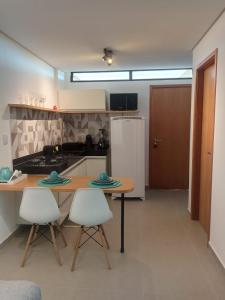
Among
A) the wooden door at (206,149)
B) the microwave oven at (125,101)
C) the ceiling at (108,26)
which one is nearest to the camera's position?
the ceiling at (108,26)

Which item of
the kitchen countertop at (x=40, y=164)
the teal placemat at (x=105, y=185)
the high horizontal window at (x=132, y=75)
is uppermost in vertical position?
the high horizontal window at (x=132, y=75)

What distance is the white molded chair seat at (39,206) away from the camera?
2.52 m

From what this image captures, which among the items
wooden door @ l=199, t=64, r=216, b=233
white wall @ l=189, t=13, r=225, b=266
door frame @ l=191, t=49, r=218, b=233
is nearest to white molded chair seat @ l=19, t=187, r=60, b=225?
white wall @ l=189, t=13, r=225, b=266

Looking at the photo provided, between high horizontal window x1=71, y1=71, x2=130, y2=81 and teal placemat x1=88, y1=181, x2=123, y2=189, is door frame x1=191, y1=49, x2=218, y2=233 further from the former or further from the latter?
high horizontal window x1=71, y1=71, x2=130, y2=81

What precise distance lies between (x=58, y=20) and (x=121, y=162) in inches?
104

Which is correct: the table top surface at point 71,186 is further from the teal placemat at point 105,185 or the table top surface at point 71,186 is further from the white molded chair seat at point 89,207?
the white molded chair seat at point 89,207

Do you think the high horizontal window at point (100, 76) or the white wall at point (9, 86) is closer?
the white wall at point (9, 86)

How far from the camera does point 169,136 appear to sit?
5297 millimetres

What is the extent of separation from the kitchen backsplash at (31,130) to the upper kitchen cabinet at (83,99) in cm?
38

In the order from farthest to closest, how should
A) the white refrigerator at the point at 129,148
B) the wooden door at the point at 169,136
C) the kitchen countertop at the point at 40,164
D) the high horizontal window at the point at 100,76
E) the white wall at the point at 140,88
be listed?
the high horizontal window at the point at 100,76 < the white wall at the point at 140,88 < the wooden door at the point at 169,136 < the white refrigerator at the point at 129,148 < the kitchen countertop at the point at 40,164

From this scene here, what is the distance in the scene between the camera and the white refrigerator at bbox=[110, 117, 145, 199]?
4.56 metres

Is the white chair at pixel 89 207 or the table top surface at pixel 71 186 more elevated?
the table top surface at pixel 71 186

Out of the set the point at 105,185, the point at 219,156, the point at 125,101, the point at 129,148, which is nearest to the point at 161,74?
the point at 125,101

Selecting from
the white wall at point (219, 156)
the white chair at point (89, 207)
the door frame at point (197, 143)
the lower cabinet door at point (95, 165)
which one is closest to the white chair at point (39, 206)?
the white chair at point (89, 207)
